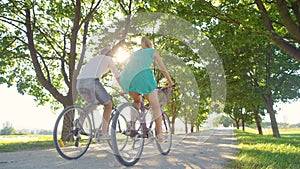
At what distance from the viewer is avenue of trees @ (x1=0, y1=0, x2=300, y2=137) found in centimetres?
961

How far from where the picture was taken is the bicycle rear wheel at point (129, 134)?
4211 mm

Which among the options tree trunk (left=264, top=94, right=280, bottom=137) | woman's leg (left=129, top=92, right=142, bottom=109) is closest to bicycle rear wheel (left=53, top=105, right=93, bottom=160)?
woman's leg (left=129, top=92, right=142, bottom=109)

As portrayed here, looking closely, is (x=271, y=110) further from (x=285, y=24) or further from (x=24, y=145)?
(x=24, y=145)

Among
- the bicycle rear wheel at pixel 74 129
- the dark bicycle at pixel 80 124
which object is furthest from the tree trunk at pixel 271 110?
the bicycle rear wheel at pixel 74 129

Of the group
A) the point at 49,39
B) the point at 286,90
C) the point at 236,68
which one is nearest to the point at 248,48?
the point at 236,68

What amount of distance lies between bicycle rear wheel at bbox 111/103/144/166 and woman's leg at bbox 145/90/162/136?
1.04 feet

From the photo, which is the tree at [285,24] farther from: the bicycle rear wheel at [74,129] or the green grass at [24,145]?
the green grass at [24,145]

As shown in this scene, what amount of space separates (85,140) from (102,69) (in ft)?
4.29

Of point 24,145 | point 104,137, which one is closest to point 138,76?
point 104,137

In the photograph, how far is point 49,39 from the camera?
679 inches

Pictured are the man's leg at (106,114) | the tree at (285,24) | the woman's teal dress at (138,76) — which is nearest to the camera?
the woman's teal dress at (138,76)

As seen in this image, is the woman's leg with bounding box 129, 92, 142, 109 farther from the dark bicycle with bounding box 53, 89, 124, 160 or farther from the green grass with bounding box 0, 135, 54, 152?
the green grass with bounding box 0, 135, 54, 152

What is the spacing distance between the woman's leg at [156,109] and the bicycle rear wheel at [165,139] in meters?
0.22

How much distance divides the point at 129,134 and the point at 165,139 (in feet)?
3.19
